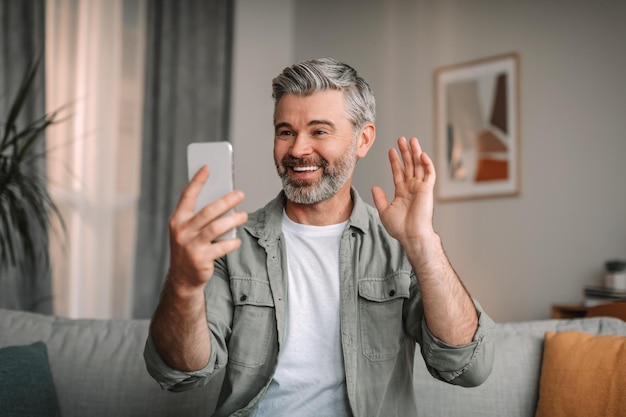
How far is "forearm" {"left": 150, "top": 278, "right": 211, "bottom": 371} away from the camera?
119cm

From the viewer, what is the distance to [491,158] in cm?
393

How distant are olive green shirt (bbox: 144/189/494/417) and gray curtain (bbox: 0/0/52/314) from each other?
2037 millimetres

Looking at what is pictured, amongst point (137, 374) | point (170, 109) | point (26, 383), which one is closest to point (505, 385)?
point (137, 374)

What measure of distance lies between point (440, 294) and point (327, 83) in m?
0.57

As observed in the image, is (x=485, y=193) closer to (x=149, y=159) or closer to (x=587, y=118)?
(x=587, y=118)

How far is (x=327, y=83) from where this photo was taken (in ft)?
5.15

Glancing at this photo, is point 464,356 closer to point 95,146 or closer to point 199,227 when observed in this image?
point 199,227

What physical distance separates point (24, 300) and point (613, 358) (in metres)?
2.75

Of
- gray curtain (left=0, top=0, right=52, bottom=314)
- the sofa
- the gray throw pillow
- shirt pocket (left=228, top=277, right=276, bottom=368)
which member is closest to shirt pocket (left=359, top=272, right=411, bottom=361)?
shirt pocket (left=228, top=277, right=276, bottom=368)

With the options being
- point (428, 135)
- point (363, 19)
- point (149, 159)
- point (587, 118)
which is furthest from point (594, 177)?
point (149, 159)

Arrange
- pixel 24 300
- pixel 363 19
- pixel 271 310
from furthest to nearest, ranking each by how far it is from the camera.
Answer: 1. pixel 363 19
2. pixel 24 300
3. pixel 271 310

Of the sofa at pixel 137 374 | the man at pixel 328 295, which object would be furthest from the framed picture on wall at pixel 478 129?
the man at pixel 328 295

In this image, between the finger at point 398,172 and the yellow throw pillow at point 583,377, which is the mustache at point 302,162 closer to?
the finger at point 398,172

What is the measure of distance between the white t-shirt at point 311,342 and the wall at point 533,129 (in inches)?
95.3
